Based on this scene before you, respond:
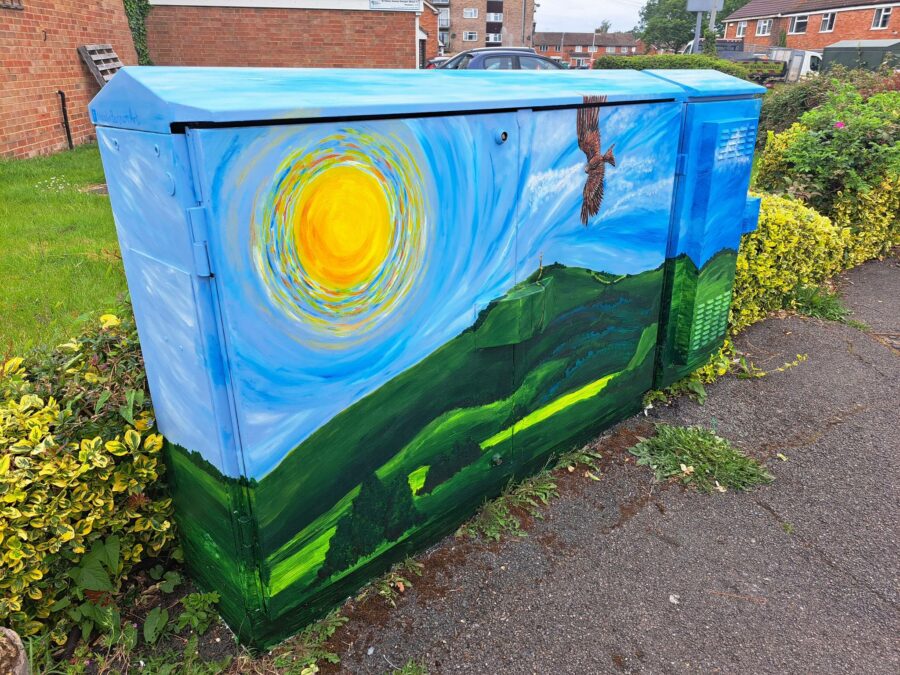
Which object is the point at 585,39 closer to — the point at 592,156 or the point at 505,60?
the point at 505,60

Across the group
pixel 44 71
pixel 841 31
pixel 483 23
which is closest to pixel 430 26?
pixel 841 31

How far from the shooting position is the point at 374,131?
1.84 m

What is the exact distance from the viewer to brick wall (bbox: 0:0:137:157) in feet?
28.8

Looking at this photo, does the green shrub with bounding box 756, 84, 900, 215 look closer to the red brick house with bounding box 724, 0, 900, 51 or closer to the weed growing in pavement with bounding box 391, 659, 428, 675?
the weed growing in pavement with bounding box 391, 659, 428, 675

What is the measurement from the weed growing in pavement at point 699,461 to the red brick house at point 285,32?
44.4 ft

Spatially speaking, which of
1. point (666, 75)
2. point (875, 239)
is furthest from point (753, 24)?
point (666, 75)

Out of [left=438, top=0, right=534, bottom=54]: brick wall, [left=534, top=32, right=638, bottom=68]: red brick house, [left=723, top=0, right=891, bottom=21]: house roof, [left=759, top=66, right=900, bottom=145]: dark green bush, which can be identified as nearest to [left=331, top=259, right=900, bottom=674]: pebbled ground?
[left=759, top=66, right=900, bottom=145]: dark green bush

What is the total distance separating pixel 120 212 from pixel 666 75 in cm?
262

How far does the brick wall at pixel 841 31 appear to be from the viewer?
35000 millimetres

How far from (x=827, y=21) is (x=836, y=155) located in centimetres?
4294

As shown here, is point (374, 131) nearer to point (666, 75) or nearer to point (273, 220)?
point (273, 220)

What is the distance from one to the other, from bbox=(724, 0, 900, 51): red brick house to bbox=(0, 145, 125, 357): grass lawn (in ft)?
124

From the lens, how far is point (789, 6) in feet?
146

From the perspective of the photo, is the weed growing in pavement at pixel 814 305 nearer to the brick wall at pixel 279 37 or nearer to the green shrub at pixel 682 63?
the brick wall at pixel 279 37
